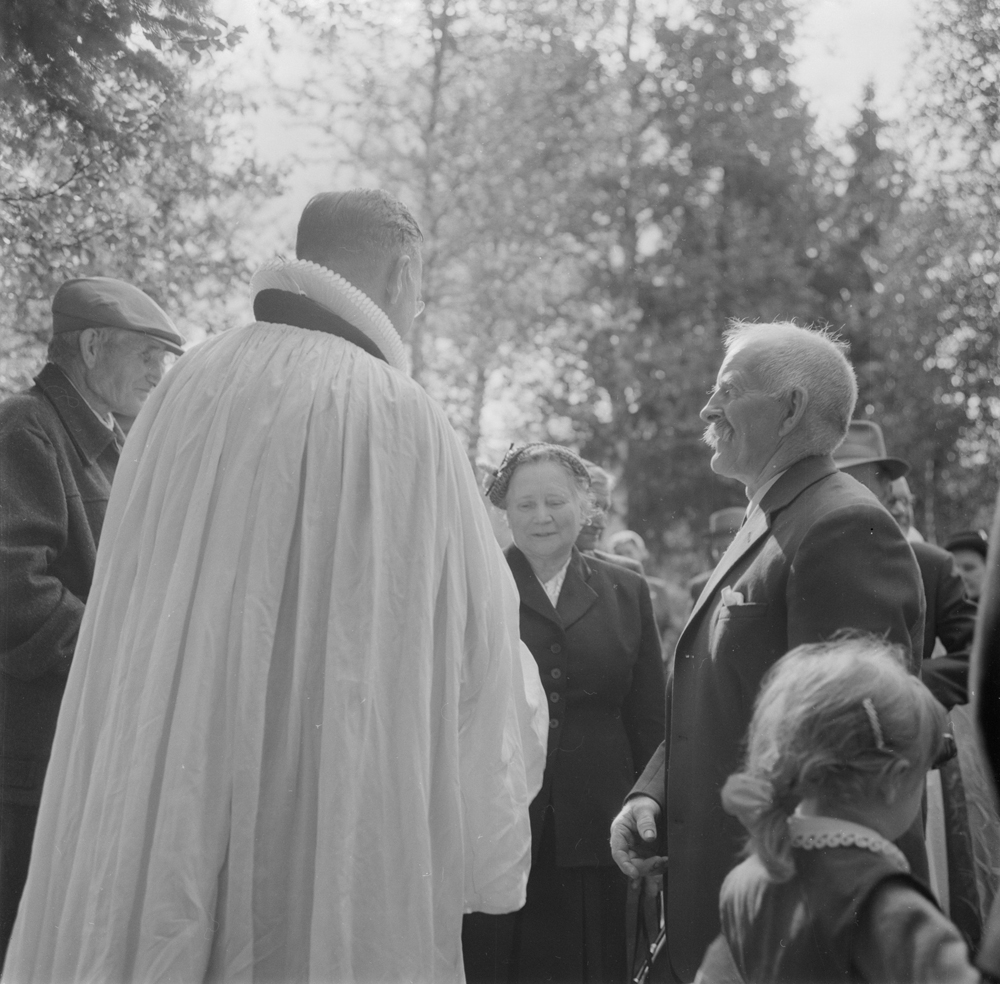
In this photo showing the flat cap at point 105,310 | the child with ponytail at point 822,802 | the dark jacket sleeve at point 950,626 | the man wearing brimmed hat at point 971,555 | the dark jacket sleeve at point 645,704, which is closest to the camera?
the child with ponytail at point 822,802

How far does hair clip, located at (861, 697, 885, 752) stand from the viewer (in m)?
1.96

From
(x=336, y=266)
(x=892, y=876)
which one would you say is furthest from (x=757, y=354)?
(x=892, y=876)

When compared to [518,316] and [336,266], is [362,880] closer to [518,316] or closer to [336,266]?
[336,266]

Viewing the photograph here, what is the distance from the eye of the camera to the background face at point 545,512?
14.9 feet

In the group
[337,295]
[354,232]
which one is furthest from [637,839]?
[354,232]

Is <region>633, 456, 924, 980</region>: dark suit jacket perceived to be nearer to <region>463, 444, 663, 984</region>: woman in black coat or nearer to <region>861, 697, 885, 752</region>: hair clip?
<region>861, 697, 885, 752</region>: hair clip

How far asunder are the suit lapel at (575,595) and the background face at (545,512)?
77 mm

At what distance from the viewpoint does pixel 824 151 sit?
84.1ft

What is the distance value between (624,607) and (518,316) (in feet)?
42.2

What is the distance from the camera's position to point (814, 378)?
3.09m

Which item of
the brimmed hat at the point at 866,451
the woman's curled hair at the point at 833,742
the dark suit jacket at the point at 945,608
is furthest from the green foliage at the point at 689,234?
the woman's curled hair at the point at 833,742

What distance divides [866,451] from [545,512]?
169 centimetres

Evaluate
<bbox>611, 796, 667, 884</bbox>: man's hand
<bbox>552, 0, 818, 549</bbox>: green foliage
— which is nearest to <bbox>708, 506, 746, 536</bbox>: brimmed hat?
<bbox>611, 796, 667, 884</bbox>: man's hand

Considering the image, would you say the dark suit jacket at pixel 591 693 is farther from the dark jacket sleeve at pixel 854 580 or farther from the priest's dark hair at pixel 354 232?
the priest's dark hair at pixel 354 232
